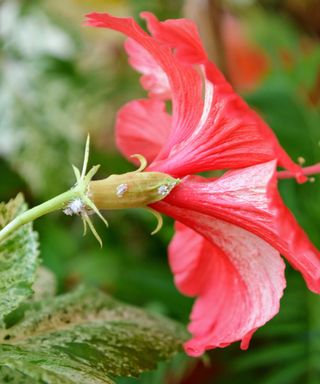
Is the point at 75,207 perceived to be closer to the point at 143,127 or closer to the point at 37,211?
the point at 37,211

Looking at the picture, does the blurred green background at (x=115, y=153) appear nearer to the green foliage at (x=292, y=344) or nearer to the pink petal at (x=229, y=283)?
the green foliage at (x=292, y=344)

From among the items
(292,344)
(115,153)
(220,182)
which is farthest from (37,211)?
(115,153)

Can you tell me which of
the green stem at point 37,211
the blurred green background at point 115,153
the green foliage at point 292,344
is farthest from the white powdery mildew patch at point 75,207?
the green foliage at point 292,344

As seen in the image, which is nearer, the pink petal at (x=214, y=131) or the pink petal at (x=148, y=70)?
the pink petal at (x=214, y=131)

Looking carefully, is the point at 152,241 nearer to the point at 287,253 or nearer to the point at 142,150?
the point at 142,150

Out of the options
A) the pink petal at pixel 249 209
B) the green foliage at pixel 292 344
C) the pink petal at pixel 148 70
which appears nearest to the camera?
the pink petal at pixel 249 209

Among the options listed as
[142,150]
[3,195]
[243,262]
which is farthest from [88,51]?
[243,262]

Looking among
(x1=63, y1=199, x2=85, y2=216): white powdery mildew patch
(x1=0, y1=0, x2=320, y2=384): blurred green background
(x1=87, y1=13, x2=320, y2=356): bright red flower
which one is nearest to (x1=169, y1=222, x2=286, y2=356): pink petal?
(x1=87, y1=13, x2=320, y2=356): bright red flower
